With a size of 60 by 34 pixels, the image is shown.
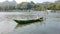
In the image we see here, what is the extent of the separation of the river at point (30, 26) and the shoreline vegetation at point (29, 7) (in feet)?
0.30

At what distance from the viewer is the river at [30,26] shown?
2.78 meters

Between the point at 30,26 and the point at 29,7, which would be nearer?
the point at 29,7

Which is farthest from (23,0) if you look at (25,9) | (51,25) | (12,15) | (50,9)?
(51,25)

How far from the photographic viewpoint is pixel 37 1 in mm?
2859

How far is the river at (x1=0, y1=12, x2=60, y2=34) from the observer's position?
2.78 meters

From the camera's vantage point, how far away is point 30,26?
2953mm

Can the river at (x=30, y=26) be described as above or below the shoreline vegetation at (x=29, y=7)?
below

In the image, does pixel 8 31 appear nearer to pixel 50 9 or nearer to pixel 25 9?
pixel 25 9

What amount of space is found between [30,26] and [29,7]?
1.35 feet

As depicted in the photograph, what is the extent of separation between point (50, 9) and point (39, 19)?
1.04ft

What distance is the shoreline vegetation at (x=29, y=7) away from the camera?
2.71 meters

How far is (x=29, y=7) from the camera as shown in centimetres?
281

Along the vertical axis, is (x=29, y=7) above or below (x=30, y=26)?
above

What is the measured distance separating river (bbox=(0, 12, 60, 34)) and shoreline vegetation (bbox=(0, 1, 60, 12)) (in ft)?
0.30
